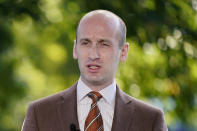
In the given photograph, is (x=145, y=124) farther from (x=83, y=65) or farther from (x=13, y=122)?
(x=13, y=122)

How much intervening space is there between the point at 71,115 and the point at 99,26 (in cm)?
48

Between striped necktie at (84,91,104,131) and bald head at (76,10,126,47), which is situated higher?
bald head at (76,10,126,47)

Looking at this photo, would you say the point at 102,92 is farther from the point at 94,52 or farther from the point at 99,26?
the point at 99,26

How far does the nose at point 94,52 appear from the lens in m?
3.61

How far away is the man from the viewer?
3.61 metres

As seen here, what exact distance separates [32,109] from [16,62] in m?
7.79

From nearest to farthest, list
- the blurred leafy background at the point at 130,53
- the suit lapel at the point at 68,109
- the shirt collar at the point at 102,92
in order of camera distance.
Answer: the suit lapel at the point at 68,109
the shirt collar at the point at 102,92
the blurred leafy background at the point at 130,53

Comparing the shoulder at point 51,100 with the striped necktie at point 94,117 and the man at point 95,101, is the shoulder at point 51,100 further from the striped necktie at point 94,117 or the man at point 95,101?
the striped necktie at point 94,117

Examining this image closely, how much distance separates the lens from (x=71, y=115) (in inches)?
142

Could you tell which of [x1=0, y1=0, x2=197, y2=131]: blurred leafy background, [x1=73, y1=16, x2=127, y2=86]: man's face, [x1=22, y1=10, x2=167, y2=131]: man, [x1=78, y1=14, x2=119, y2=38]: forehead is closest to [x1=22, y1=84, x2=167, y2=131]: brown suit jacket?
[x1=22, y1=10, x2=167, y2=131]: man

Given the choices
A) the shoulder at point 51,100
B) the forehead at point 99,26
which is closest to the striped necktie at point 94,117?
the shoulder at point 51,100

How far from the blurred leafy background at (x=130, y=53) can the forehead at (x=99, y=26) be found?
12.5 feet

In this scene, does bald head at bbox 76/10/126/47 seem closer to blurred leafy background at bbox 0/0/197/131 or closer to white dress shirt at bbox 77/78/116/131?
white dress shirt at bbox 77/78/116/131

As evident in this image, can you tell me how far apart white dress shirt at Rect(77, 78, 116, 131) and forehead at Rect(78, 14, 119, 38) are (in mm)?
269
